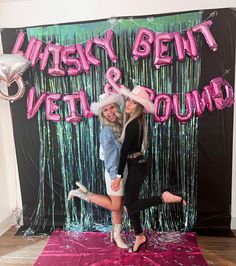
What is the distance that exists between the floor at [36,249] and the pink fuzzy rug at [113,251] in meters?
0.08

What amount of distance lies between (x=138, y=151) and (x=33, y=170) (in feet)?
3.83

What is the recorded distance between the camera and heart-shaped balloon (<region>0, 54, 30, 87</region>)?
2.28m

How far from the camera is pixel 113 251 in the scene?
2.39m

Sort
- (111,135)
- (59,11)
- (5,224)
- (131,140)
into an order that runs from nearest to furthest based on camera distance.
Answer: (131,140) < (111,135) < (59,11) < (5,224)

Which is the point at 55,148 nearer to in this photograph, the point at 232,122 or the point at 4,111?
the point at 4,111

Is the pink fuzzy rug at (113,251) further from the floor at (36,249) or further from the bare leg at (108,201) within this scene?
the bare leg at (108,201)

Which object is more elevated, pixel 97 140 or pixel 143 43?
pixel 143 43

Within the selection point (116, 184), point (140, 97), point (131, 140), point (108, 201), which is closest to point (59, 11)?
point (140, 97)

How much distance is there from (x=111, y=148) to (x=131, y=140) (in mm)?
211

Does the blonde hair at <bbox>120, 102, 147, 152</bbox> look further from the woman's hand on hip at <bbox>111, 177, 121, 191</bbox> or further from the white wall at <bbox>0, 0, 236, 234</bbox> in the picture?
the white wall at <bbox>0, 0, 236, 234</bbox>

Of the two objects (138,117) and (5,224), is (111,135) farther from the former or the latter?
(5,224)

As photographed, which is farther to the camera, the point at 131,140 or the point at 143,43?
the point at 143,43

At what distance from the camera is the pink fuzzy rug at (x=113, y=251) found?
7.37 feet

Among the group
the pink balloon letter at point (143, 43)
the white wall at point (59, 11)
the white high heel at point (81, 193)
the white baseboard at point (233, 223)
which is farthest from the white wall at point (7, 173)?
the white baseboard at point (233, 223)
